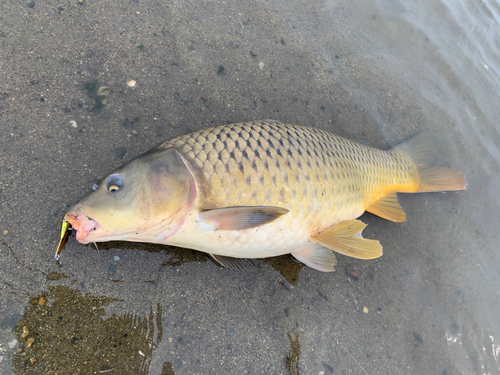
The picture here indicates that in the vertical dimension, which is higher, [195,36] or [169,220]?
[195,36]

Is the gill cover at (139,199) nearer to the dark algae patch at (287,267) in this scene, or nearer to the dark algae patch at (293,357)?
the dark algae patch at (287,267)

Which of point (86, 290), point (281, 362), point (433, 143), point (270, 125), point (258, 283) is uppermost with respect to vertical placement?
point (433, 143)

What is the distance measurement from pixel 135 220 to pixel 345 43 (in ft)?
8.62

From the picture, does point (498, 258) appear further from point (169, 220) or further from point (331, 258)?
point (169, 220)

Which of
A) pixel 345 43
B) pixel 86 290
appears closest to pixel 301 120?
pixel 345 43

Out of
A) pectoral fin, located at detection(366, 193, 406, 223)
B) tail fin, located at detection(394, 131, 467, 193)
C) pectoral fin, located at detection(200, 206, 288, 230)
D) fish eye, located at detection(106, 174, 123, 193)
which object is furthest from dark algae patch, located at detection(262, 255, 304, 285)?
tail fin, located at detection(394, 131, 467, 193)

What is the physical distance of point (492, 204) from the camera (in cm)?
267

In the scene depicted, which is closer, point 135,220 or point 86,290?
point 135,220

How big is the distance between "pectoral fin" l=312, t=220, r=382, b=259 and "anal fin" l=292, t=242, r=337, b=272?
0.41 ft

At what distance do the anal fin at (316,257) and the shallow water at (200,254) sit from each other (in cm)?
13

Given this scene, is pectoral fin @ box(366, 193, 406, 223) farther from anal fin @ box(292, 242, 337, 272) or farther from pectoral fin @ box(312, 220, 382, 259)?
anal fin @ box(292, 242, 337, 272)

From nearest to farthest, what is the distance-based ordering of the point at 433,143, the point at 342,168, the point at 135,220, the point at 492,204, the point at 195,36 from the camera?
the point at 135,220
the point at 342,168
the point at 195,36
the point at 433,143
the point at 492,204

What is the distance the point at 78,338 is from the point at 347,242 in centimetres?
163

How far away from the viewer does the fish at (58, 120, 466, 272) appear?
134cm
